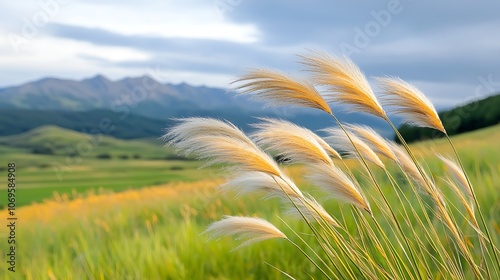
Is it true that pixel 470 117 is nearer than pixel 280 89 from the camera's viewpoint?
No

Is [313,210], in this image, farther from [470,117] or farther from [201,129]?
[470,117]

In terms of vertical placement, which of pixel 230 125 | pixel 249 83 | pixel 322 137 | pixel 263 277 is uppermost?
pixel 249 83

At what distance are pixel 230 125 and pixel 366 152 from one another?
25.8 inches

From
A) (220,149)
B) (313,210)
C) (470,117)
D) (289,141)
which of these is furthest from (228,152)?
(470,117)

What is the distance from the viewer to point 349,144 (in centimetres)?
253

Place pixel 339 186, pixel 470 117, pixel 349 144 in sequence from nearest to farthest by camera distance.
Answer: pixel 339 186, pixel 349 144, pixel 470 117

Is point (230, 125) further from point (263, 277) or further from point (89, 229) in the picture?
point (89, 229)

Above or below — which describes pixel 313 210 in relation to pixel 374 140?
below

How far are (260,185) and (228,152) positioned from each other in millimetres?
292

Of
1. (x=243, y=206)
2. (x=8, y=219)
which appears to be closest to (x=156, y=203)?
(x=243, y=206)

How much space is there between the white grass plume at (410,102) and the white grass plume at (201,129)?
24.7 inches

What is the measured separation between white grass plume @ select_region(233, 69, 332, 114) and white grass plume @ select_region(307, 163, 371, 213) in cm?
24

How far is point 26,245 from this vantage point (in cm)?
545

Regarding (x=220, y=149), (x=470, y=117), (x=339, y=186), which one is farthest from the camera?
(x=470, y=117)
